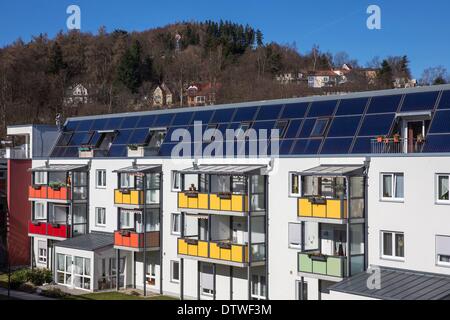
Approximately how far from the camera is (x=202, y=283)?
1199 inches

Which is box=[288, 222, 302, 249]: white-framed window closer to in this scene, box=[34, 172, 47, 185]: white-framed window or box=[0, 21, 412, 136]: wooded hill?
box=[34, 172, 47, 185]: white-framed window

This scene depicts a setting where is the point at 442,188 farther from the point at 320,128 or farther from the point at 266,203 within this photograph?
the point at 266,203

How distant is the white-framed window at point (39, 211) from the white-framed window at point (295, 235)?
19.5 metres

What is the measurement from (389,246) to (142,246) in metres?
13.1

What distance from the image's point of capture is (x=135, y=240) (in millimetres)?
32125

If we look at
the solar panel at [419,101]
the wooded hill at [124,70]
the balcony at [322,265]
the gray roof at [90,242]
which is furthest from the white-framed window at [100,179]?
the wooded hill at [124,70]

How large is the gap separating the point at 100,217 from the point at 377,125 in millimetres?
17933

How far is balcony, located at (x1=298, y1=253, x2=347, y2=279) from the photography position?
2373 cm

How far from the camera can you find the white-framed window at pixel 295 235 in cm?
Result: 2662

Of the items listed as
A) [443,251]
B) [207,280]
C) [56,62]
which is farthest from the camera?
[56,62]

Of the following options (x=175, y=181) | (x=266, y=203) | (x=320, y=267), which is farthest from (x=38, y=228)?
(x=320, y=267)

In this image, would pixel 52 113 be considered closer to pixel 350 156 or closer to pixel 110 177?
pixel 110 177

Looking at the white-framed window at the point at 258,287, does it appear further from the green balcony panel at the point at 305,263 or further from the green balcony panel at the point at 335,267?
the green balcony panel at the point at 335,267
